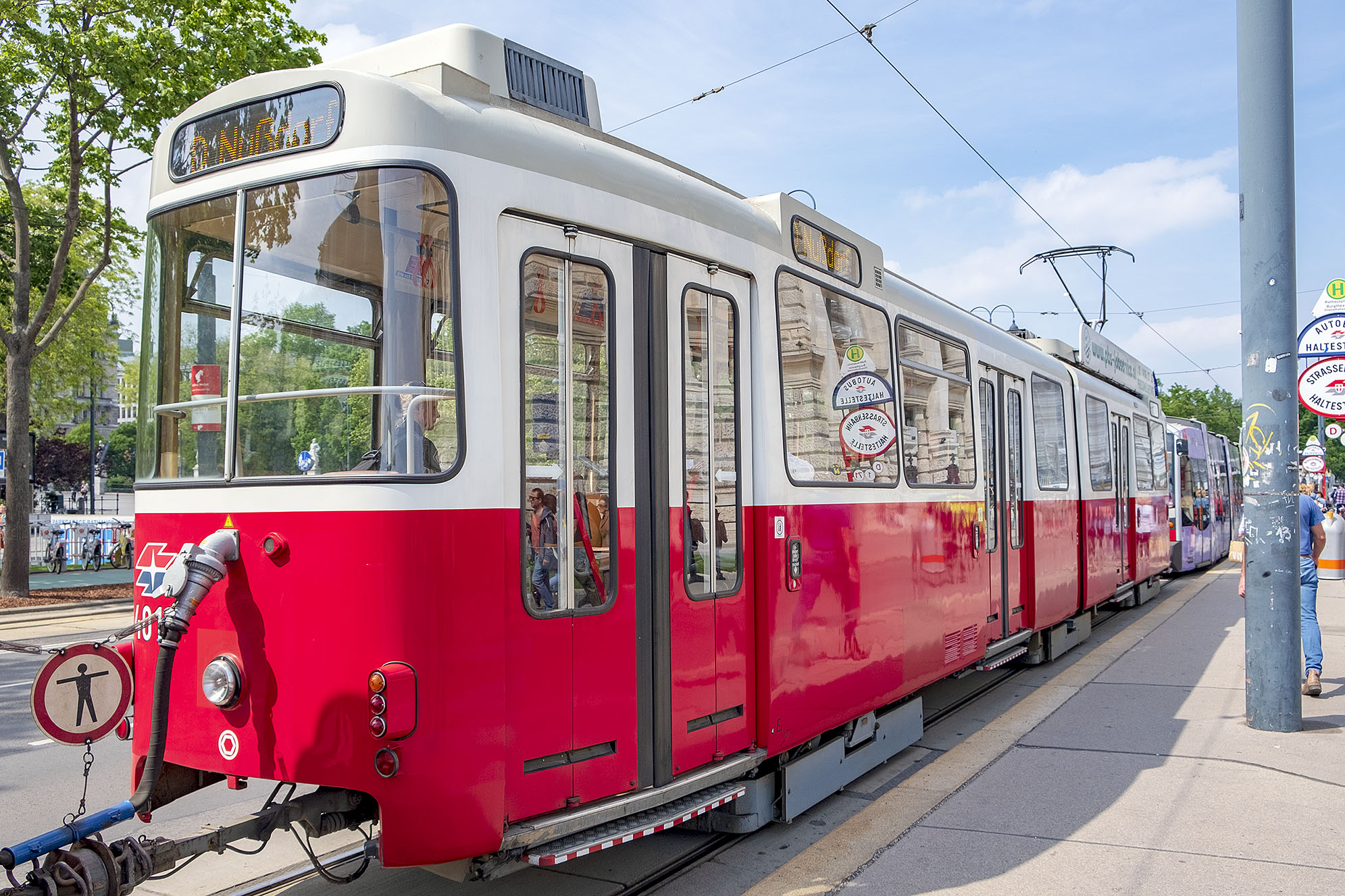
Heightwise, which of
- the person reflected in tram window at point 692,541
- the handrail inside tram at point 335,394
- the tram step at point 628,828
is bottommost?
the tram step at point 628,828

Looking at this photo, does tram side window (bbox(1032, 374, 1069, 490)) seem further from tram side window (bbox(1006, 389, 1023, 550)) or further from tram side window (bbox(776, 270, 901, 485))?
tram side window (bbox(776, 270, 901, 485))

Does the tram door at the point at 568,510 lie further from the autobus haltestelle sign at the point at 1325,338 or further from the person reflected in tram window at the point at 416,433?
the autobus haltestelle sign at the point at 1325,338

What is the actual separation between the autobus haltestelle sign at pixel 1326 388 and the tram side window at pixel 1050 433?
226 cm

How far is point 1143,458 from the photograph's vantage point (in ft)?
51.3

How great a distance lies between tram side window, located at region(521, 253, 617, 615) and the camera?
4.02 metres

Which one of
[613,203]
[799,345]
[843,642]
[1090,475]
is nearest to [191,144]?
[613,203]

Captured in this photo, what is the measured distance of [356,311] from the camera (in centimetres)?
381

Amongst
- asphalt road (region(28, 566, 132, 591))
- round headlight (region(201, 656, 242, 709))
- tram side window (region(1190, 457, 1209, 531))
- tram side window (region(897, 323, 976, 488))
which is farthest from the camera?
tram side window (region(1190, 457, 1209, 531))

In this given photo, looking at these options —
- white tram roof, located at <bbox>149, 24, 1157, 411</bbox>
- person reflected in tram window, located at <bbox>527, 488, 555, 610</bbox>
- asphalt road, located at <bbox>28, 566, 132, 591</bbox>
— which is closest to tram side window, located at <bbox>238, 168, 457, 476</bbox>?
white tram roof, located at <bbox>149, 24, 1157, 411</bbox>

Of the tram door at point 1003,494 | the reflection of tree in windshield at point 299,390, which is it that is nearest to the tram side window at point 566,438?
the reflection of tree in windshield at point 299,390

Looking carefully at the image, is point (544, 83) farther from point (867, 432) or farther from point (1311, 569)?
point (1311, 569)

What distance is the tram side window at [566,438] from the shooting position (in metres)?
4.02

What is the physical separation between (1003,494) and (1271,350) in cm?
245

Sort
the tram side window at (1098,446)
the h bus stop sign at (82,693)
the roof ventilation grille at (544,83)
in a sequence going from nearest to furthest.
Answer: the h bus stop sign at (82,693) → the roof ventilation grille at (544,83) → the tram side window at (1098,446)
